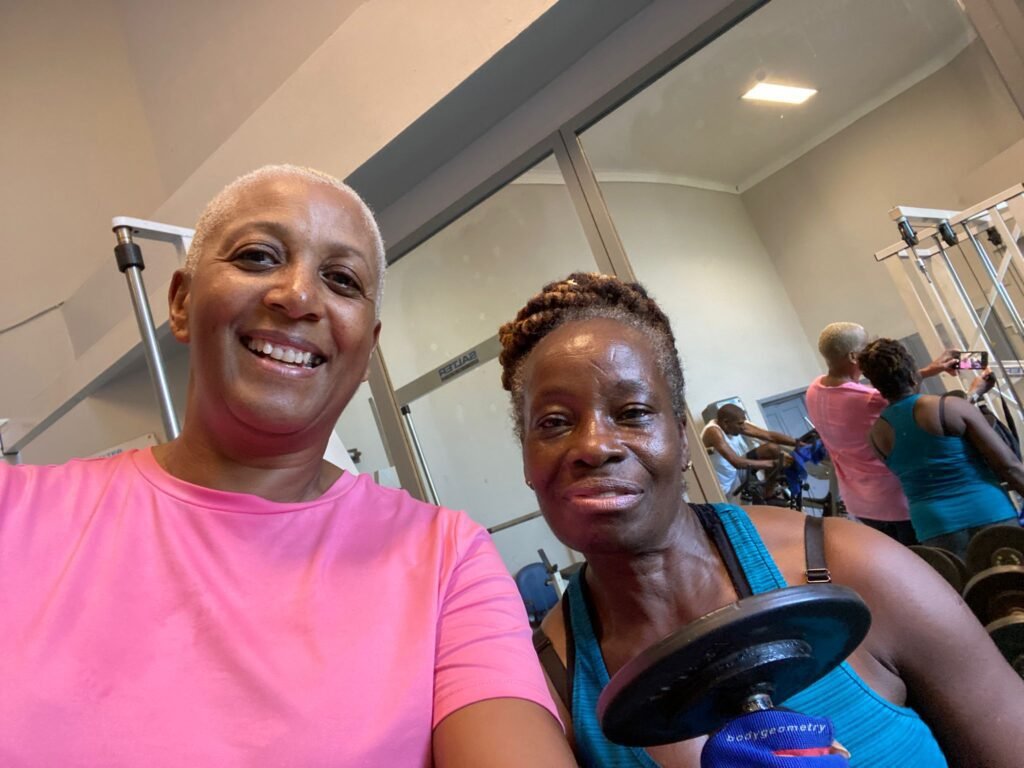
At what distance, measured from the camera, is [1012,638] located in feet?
4.47

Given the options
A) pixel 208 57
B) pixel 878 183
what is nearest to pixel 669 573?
pixel 878 183

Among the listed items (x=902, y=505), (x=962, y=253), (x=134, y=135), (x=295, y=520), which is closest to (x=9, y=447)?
(x=134, y=135)

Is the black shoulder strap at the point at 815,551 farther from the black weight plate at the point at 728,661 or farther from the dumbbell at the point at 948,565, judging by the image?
the dumbbell at the point at 948,565

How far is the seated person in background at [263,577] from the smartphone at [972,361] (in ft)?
5.09

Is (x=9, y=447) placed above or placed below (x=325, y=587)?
above

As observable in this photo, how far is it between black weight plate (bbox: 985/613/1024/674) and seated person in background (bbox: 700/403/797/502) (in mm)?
1084

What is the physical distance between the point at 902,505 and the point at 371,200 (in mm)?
2399

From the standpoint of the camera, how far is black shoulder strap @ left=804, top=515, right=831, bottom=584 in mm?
1021

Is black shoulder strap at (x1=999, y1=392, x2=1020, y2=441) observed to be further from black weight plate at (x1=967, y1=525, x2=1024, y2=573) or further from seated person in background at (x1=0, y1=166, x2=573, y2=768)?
seated person in background at (x1=0, y1=166, x2=573, y2=768)

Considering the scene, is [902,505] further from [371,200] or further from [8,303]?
[8,303]

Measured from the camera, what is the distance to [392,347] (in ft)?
11.6

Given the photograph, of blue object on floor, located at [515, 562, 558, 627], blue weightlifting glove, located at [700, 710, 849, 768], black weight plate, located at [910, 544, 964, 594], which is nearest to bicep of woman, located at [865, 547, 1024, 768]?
blue weightlifting glove, located at [700, 710, 849, 768]

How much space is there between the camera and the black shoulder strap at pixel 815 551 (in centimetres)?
102

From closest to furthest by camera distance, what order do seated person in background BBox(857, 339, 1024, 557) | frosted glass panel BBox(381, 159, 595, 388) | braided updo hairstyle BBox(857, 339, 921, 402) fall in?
1. seated person in background BBox(857, 339, 1024, 557)
2. braided updo hairstyle BBox(857, 339, 921, 402)
3. frosted glass panel BBox(381, 159, 595, 388)
